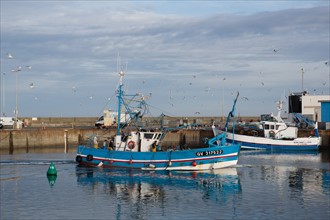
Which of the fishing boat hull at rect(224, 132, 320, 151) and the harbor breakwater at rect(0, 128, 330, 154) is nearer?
the harbor breakwater at rect(0, 128, 330, 154)

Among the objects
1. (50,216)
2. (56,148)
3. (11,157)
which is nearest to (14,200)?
(50,216)

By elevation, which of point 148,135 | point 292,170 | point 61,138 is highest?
point 148,135

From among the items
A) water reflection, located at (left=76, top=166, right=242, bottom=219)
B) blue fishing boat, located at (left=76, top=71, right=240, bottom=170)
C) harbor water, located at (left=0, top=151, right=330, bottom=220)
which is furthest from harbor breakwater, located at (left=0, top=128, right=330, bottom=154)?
water reflection, located at (left=76, top=166, right=242, bottom=219)

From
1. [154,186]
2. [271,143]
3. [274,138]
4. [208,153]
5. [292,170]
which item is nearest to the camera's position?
[154,186]

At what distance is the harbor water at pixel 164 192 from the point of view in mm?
28953

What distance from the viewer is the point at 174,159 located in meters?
43.2

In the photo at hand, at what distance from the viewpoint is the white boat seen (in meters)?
65.2

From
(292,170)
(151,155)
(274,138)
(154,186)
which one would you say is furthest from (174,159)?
(274,138)

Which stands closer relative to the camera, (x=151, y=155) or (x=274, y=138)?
(x=151, y=155)

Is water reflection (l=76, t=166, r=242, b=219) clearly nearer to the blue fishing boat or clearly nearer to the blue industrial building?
the blue fishing boat

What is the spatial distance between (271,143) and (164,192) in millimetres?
32801

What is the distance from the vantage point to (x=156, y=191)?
3550 cm

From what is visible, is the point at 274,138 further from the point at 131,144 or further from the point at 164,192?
the point at 164,192

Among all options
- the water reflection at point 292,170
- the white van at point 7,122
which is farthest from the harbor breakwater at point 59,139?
the water reflection at point 292,170
